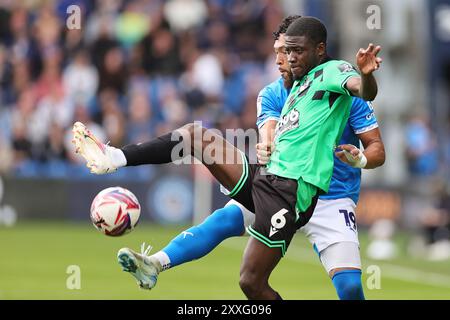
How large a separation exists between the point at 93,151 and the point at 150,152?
42 cm

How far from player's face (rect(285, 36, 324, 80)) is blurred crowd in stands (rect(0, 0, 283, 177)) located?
11.4m

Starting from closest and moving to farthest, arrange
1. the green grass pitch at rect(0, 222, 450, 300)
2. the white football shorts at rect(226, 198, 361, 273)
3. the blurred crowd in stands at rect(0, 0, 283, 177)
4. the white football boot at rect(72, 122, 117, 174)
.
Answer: the white football boot at rect(72, 122, 117, 174) < the white football shorts at rect(226, 198, 361, 273) < the green grass pitch at rect(0, 222, 450, 300) < the blurred crowd in stands at rect(0, 0, 283, 177)

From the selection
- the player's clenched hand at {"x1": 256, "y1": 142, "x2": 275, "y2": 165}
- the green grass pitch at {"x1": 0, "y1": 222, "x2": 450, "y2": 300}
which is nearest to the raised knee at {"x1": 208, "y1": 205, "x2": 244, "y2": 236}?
the player's clenched hand at {"x1": 256, "y1": 142, "x2": 275, "y2": 165}

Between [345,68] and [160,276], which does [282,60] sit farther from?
[160,276]

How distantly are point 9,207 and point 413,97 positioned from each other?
862 centimetres

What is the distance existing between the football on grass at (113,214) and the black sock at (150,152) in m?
0.44

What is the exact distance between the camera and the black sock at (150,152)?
26.3 feet

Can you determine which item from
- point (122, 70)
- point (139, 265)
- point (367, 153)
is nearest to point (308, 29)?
point (367, 153)

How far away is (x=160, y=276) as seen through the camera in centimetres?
1421

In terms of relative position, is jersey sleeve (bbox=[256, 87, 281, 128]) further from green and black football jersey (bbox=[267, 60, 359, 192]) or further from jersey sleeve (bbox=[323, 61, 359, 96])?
jersey sleeve (bbox=[323, 61, 359, 96])

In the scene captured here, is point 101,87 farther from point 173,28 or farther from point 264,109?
point 264,109

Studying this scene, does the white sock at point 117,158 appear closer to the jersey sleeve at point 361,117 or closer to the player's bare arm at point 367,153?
the player's bare arm at point 367,153

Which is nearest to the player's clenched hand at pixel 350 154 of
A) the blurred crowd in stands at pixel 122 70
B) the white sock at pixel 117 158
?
the white sock at pixel 117 158

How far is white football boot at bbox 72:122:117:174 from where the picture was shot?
7.95 meters
